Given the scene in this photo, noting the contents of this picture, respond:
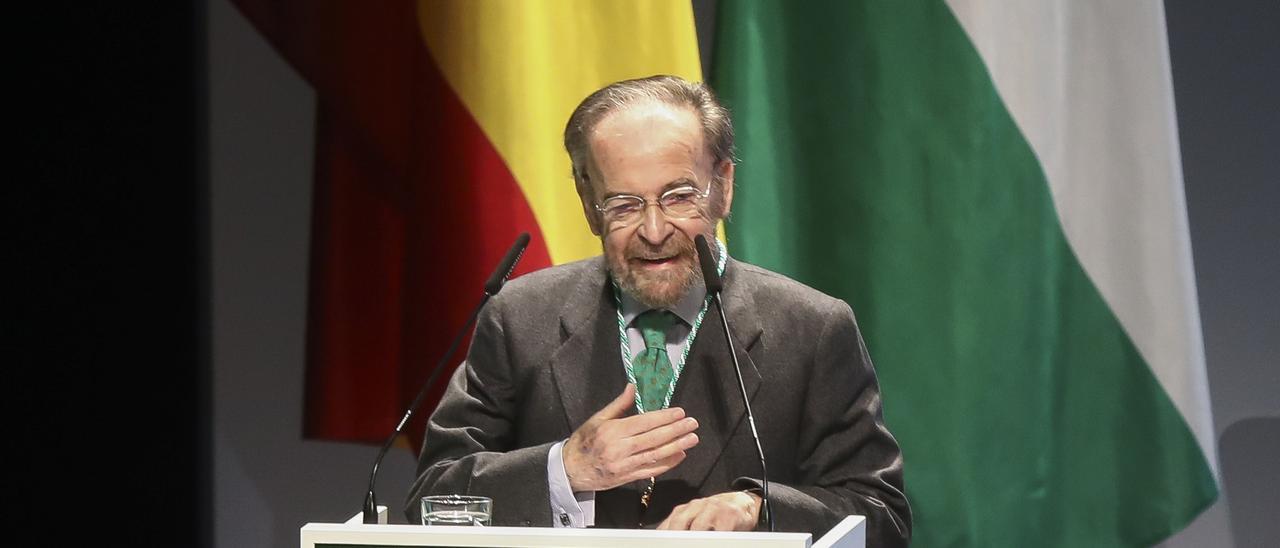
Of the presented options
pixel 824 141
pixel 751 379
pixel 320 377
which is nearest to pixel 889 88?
pixel 824 141

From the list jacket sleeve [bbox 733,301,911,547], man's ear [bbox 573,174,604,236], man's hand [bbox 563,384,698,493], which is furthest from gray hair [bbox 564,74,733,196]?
man's hand [bbox 563,384,698,493]

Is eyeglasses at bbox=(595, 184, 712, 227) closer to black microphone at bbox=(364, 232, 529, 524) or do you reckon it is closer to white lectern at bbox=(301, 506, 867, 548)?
black microphone at bbox=(364, 232, 529, 524)

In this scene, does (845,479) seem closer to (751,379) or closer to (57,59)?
(751,379)

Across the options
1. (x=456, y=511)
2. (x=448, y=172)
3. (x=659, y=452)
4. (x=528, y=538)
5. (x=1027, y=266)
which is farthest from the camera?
(x=448, y=172)

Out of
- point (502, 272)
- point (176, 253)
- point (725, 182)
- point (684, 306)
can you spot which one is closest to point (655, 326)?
point (684, 306)

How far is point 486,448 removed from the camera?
91.8 inches

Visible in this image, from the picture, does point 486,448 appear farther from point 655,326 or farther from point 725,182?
point 725,182

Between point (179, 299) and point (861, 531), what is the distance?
2.32m

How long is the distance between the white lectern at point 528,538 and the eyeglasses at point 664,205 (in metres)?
0.77

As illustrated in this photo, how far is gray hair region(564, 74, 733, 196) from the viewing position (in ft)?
7.68

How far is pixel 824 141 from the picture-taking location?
323 cm

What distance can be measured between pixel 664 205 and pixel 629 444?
539mm

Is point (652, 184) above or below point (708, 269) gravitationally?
above

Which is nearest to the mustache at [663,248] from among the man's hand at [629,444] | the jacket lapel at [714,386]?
the jacket lapel at [714,386]
